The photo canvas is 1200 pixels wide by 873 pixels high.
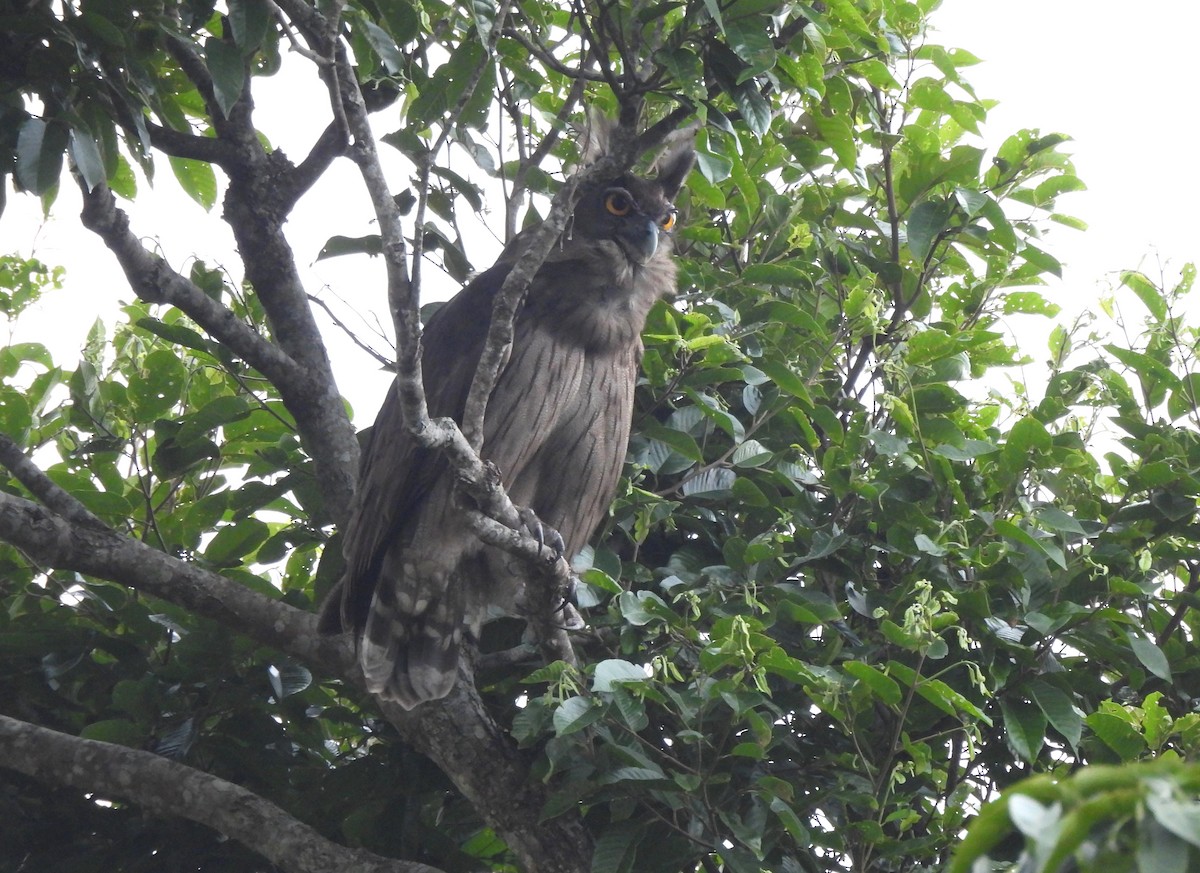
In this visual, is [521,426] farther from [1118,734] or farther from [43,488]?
[1118,734]

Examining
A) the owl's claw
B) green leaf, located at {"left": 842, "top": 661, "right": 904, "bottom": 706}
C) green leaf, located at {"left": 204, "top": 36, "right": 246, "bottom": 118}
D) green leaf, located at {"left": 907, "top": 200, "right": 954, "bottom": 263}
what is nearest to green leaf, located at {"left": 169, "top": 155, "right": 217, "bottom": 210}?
green leaf, located at {"left": 204, "top": 36, "right": 246, "bottom": 118}

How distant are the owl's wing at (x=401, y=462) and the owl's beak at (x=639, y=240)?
432 mm

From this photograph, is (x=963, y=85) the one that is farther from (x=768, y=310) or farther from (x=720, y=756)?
(x=720, y=756)

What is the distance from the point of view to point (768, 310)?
3193 millimetres

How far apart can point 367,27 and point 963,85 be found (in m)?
1.64

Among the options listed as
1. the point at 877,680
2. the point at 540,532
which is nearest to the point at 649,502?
the point at 540,532

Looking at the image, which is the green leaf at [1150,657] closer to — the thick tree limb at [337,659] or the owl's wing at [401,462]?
the thick tree limb at [337,659]

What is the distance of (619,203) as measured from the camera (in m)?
3.95

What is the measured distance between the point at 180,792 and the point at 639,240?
2172 mm

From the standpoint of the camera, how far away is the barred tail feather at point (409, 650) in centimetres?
307

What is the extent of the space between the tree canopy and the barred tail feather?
0.09 meters

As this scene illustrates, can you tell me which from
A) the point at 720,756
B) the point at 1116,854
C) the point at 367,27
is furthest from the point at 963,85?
the point at 1116,854

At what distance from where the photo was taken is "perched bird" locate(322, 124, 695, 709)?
11.4ft

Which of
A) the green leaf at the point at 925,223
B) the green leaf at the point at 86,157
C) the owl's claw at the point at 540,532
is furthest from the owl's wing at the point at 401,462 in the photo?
the green leaf at the point at 925,223
